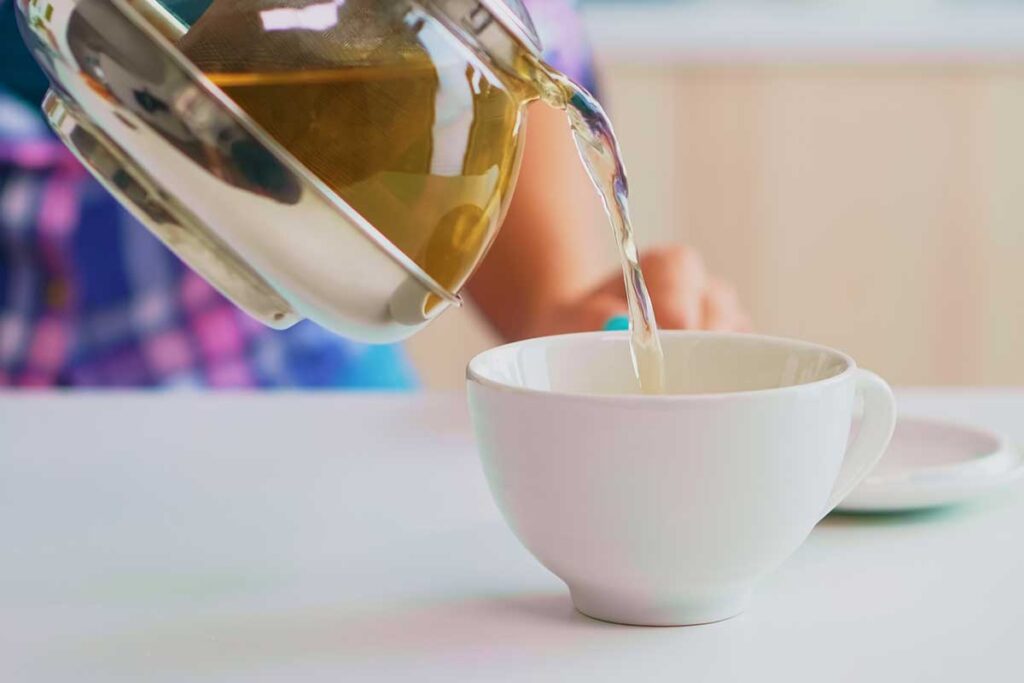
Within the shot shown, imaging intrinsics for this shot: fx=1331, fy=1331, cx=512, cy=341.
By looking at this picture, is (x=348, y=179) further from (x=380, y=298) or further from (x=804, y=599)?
(x=804, y=599)

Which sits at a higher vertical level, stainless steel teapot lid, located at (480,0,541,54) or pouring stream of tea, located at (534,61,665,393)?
stainless steel teapot lid, located at (480,0,541,54)

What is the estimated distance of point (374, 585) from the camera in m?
0.40

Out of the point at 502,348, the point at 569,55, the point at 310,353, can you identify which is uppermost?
the point at 569,55

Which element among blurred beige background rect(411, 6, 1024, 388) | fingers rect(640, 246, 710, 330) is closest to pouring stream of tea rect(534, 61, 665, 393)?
fingers rect(640, 246, 710, 330)

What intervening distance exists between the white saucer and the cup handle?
2.6 inches

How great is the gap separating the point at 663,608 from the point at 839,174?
1.60m

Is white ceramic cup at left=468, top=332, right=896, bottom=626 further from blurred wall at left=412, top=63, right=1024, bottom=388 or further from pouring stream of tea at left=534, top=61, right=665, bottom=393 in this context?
blurred wall at left=412, top=63, right=1024, bottom=388

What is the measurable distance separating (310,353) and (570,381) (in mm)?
535

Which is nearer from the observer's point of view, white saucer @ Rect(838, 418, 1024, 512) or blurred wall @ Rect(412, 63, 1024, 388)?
white saucer @ Rect(838, 418, 1024, 512)

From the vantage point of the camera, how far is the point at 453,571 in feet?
1.37

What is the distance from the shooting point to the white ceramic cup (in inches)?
13.3

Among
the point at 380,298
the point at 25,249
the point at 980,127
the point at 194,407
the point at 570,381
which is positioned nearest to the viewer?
the point at 380,298

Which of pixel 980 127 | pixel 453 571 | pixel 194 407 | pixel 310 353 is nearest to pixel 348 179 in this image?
pixel 453 571

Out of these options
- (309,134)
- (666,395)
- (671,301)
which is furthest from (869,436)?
(671,301)
